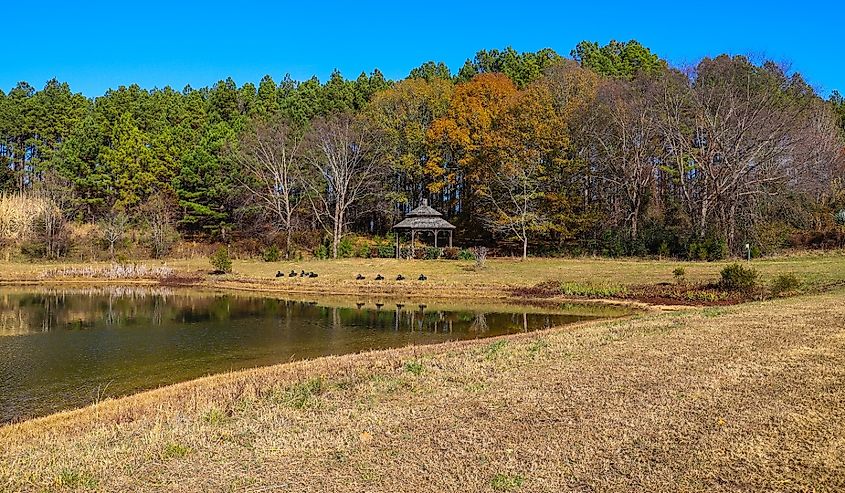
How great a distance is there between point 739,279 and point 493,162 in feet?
81.7

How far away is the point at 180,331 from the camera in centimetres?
1998

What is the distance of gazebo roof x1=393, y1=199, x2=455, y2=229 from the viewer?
1689 inches

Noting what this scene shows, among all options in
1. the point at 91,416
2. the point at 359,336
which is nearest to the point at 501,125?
the point at 359,336

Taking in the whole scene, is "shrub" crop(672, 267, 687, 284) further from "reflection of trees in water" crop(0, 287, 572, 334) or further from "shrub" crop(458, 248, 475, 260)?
"shrub" crop(458, 248, 475, 260)

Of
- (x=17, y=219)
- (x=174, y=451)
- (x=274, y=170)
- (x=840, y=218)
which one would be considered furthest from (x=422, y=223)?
(x=174, y=451)

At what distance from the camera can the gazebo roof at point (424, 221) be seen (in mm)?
42906

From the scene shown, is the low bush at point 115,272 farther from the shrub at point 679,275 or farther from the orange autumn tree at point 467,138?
the shrub at point 679,275

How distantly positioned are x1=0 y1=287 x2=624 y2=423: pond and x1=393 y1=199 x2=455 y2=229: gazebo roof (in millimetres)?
14088

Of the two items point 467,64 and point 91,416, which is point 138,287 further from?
point 467,64

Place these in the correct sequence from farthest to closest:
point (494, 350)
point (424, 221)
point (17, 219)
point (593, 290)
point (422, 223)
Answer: point (17, 219)
point (424, 221)
point (422, 223)
point (593, 290)
point (494, 350)

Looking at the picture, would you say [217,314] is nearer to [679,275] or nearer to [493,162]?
[679,275]

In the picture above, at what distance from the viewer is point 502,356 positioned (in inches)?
447

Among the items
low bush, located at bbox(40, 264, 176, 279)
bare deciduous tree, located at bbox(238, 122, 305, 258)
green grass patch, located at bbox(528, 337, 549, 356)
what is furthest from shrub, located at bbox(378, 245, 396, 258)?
green grass patch, located at bbox(528, 337, 549, 356)

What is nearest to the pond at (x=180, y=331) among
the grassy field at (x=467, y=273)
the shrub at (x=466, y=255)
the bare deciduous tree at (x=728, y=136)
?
the grassy field at (x=467, y=273)
